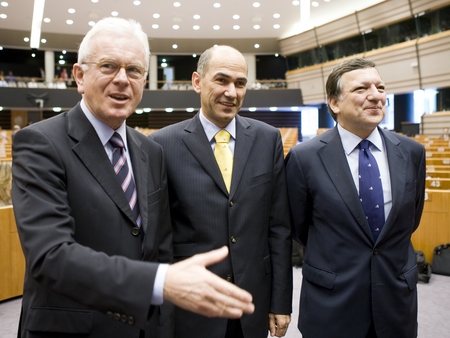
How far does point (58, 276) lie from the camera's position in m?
1.01

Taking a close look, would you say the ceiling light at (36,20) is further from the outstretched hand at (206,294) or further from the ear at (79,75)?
the outstretched hand at (206,294)

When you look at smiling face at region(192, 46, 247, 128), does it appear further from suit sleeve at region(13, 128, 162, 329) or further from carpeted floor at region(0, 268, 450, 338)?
carpeted floor at region(0, 268, 450, 338)

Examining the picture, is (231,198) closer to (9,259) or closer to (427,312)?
(427,312)

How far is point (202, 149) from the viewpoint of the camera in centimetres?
186

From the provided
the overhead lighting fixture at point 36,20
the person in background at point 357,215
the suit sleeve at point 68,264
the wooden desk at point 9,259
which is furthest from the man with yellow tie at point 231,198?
the overhead lighting fixture at point 36,20

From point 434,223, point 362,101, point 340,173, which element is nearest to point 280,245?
point 340,173

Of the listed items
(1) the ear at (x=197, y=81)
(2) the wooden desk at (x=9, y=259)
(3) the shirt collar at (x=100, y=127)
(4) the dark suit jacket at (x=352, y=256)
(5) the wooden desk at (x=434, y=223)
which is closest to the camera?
(3) the shirt collar at (x=100, y=127)

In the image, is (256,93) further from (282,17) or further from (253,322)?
(253,322)

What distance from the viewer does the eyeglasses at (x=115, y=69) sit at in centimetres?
131

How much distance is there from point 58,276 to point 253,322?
0.99 m

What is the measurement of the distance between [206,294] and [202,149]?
1.00 m

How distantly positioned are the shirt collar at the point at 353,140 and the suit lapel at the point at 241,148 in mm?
409

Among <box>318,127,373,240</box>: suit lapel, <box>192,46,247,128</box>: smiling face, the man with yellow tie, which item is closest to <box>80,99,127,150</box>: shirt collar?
the man with yellow tie

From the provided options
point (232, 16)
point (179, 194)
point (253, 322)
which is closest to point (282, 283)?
point (253, 322)
